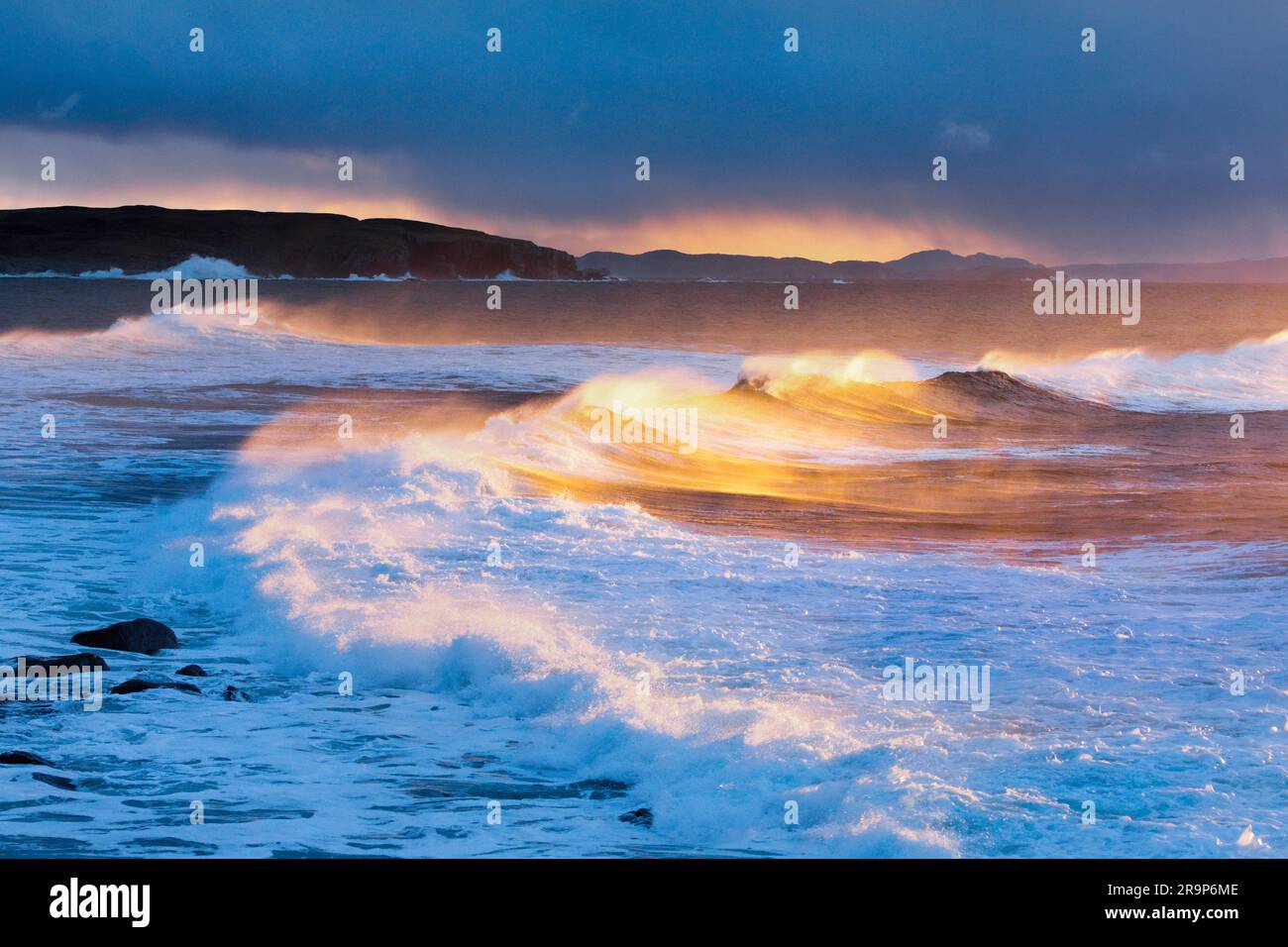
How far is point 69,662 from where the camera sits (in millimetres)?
9047

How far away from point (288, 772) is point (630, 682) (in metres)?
2.26

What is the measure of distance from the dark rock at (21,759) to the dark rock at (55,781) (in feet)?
0.56

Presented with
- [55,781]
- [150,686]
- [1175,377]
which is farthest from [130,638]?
[1175,377]

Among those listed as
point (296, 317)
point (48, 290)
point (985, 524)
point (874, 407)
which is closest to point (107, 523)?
point (985, 524)

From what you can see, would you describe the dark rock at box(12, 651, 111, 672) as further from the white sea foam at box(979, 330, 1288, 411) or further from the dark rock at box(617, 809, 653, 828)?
the white sea foam at box(979, 330, 1288, 411)

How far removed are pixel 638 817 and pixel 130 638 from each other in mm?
4835

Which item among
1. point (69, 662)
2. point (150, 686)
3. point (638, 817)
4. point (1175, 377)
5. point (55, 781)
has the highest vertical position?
point (1175, 377)

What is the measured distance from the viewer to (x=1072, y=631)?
32.2ft

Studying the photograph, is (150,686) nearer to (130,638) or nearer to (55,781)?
(130,638)

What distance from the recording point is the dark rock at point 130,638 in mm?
9789

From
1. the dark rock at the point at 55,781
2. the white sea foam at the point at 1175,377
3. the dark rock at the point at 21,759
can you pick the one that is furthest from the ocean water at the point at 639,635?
the white sea foam at the point at 1175,377

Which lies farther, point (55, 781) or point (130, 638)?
point (130, 638)

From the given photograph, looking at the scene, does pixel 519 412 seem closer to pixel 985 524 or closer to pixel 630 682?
pixel 985 524

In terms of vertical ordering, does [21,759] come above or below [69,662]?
below
